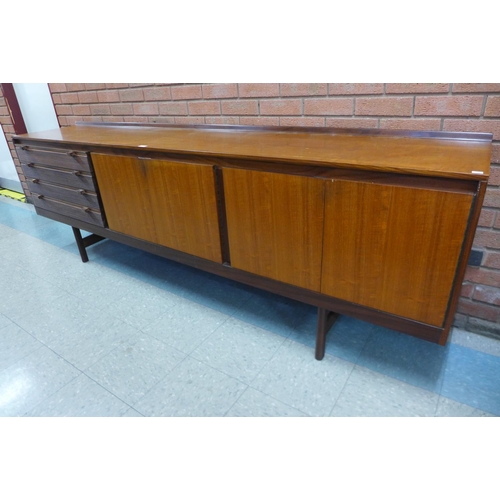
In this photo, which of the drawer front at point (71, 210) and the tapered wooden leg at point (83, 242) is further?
the tapered wooden leg at point (83, 242)

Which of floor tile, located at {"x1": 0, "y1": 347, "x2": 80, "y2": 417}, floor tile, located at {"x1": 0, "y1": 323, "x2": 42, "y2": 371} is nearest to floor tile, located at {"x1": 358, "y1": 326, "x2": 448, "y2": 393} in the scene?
floor tile, located at {"x1": 0, "y1": 347, "x2": 80, "y2": 417}

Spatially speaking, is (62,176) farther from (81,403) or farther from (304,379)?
(304,379)

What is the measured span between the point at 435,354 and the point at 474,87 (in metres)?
1.15

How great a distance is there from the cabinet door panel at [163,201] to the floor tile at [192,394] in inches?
21.4

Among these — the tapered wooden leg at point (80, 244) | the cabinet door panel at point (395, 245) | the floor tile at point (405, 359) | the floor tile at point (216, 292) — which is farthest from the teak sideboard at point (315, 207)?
the tapered wooden leg at point (80, 244)

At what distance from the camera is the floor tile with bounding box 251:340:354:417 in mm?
1471

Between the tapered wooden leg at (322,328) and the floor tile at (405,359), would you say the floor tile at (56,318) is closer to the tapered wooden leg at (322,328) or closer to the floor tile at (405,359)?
the tapered wooden leg at (322,328)

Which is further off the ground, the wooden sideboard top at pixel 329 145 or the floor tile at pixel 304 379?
the wooden sideboard top at pixel 329 145

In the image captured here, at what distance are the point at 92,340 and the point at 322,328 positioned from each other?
1186 mm

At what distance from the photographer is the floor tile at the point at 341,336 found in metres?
1.72

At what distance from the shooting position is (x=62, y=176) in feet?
7.47

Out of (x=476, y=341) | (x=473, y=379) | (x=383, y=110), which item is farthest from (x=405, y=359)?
(x=383, y=110)

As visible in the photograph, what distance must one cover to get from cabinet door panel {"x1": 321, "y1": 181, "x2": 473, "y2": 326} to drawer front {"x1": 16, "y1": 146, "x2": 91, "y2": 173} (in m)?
1.51

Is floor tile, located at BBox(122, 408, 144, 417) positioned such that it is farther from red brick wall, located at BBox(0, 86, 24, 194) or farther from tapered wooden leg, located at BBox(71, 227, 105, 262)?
Answer: red brick wall, located at BBox(0, 86, 24, 194)
